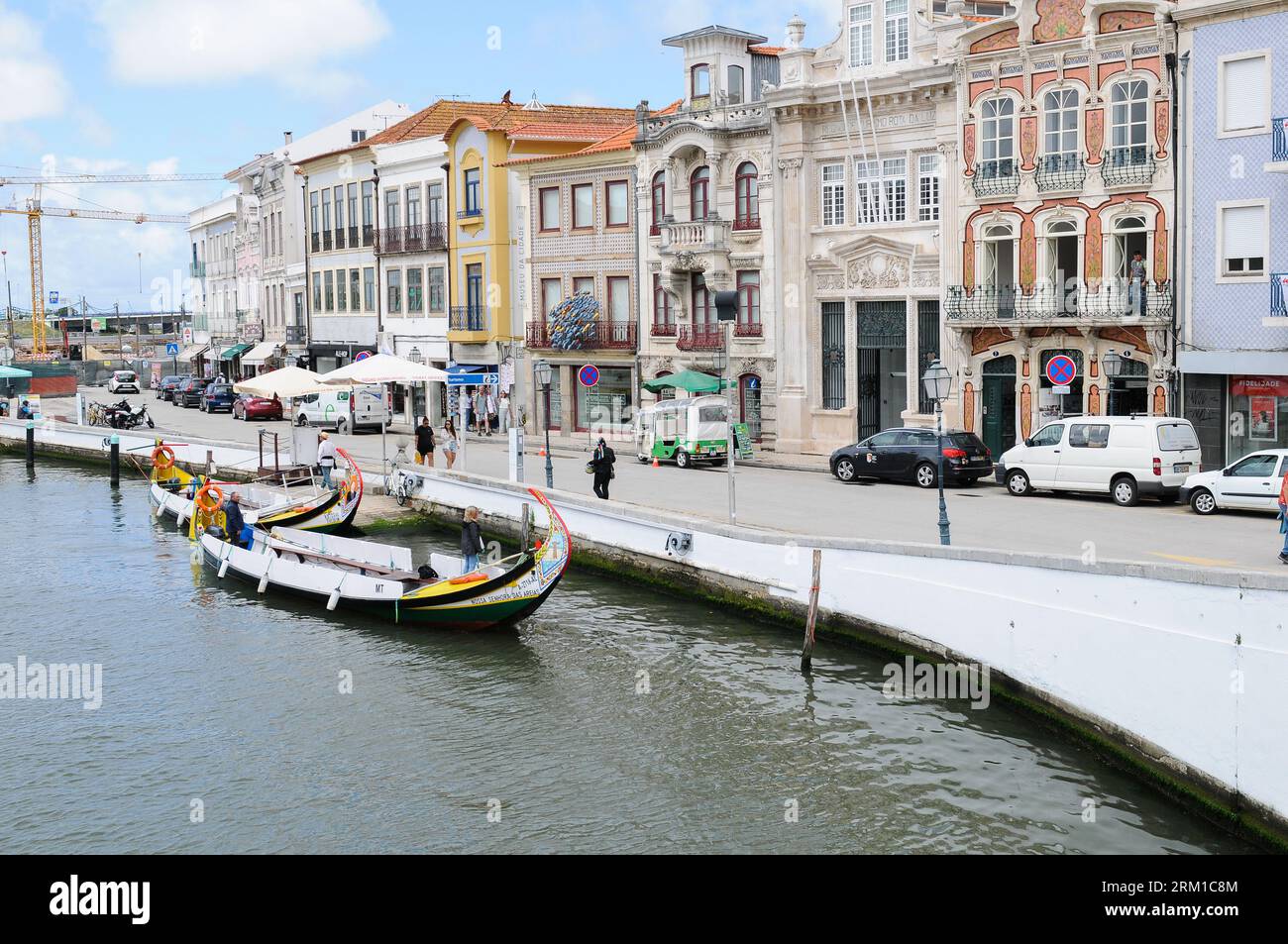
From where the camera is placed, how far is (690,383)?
147 ft

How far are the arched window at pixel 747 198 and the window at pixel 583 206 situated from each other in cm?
747

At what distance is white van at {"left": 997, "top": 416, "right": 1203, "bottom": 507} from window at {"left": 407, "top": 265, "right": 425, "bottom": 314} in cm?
3425

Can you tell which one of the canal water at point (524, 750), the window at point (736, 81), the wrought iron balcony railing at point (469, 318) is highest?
the window at point (736, 81)

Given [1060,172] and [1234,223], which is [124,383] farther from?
[1234,223]

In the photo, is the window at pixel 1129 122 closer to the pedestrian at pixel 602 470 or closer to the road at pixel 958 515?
the road at pixel 958 515

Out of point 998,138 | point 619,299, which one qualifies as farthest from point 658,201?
point 998,138

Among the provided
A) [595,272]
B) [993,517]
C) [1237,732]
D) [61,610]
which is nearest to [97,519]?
[61,610]

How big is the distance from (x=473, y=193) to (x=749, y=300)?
1634 cm

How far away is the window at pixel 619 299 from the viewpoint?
50281 millimetres

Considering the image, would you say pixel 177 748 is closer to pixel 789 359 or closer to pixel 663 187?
pixel 789 359

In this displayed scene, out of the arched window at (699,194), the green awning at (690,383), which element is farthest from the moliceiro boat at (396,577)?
the arched window at (699,194)

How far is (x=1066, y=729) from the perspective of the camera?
1834 centimetres

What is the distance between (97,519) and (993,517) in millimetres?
23804

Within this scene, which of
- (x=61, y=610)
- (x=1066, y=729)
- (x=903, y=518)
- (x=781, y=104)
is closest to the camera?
(x=1066, y=729)
